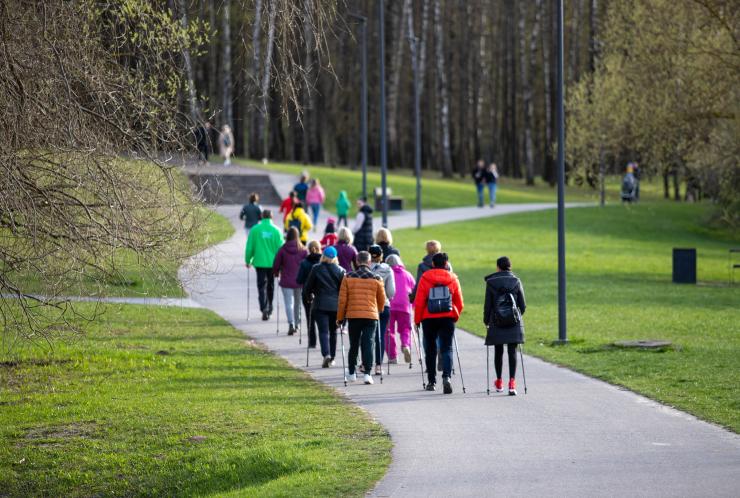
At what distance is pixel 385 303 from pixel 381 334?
929mm

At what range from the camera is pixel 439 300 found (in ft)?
47.6

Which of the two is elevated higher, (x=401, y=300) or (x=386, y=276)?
(x=386, y=276)

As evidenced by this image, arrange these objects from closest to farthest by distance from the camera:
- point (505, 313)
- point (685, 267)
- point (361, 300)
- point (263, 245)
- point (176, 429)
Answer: point (176, 429), point (505, 313), point (361, 300), point (263, 245), point (685, 267)

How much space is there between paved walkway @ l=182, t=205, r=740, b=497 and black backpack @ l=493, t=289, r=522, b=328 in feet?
2.81

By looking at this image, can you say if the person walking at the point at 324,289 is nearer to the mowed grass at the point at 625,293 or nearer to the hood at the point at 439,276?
the hood at the point at 439,276

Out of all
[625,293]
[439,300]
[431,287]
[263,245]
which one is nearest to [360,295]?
[431,287]

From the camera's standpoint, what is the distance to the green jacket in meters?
21.9

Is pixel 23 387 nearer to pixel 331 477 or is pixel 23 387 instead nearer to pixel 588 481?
pixel 331 477

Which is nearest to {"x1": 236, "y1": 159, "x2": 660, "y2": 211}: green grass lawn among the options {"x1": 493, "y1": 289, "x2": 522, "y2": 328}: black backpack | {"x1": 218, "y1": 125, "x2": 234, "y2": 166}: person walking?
{"x1": 218, "y1": 125, "x2": 234, "y2": 166}: person walking

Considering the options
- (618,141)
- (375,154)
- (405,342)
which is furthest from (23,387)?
(375,154)

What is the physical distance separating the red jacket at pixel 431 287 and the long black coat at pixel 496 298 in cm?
40

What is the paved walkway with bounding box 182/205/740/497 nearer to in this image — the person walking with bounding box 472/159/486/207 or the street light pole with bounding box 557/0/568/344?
the street light pole with bounding box 557/0/568/344

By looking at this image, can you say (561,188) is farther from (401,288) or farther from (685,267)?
(685,267)

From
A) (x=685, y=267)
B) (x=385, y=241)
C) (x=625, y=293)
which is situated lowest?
(x=625, y=293)
